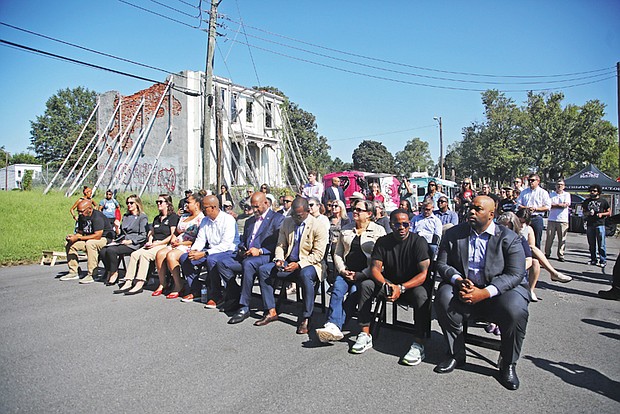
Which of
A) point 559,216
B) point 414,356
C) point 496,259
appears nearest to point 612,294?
point 496,259

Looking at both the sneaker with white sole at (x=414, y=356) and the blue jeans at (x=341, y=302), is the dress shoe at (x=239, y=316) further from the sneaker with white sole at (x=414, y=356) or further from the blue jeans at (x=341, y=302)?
the sneaker with white sole at (x=414, y=356)

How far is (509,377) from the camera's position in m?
3.62

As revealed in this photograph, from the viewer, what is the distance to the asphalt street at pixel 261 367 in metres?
3.36

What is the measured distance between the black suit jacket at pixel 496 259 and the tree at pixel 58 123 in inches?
2419

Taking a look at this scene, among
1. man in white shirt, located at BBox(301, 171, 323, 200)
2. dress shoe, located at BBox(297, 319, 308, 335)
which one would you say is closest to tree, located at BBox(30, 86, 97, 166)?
man in white shirt, located at BBox(301, 171, 323, 200)

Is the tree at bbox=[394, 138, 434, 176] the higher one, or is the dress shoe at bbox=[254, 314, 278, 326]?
the tree at bbox=[394, 138, 434, 176]

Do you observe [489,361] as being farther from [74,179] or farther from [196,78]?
[74,179]

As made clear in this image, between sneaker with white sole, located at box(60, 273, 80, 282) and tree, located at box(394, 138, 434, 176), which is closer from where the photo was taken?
sneaker with white sole, located at box(60, 273, 80, 282)

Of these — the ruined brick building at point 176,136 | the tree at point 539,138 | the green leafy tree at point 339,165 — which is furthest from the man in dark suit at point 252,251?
the green leafy tree at point 339,165

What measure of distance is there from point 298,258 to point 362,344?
1548mm

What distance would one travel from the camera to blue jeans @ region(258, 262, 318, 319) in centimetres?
510

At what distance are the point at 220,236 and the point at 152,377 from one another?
286 centimetres

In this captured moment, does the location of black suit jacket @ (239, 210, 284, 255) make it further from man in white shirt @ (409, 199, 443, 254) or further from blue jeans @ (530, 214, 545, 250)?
blue jeans @ (530, 214, 545, 250)

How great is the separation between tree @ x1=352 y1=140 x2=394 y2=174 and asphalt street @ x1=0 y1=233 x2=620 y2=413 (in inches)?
2559
